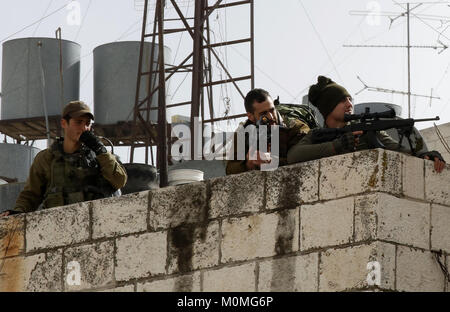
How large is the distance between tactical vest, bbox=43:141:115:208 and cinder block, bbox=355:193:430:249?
2.66 metres

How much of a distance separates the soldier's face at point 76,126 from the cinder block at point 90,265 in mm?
971

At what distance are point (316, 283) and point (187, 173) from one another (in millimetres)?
5854

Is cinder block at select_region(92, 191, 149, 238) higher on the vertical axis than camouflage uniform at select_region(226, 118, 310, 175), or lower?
lower

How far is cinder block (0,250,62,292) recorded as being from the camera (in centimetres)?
877

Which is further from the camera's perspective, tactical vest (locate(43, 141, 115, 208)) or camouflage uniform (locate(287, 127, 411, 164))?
tactical vest (locate(43, 141, 115, 208))

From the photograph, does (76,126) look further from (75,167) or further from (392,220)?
(392,220)

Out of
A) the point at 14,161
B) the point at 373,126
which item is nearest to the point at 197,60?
the point at 14,161

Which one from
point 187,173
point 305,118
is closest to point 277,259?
point 305,118

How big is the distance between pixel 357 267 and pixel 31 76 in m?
27.0

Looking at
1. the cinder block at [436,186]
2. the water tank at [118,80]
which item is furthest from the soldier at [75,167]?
the water tank at [118,80]

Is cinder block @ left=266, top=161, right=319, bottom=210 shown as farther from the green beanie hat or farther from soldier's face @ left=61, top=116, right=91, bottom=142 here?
soldier's face @ left=61, top=116, right=91, bottom=142

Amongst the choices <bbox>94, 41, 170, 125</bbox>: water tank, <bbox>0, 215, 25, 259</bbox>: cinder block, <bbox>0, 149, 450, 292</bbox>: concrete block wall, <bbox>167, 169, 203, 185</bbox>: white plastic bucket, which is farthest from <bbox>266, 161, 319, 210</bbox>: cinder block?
<bbox>94, 41, 170, 125</bbox>: water tank

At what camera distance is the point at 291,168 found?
761 centimetres
